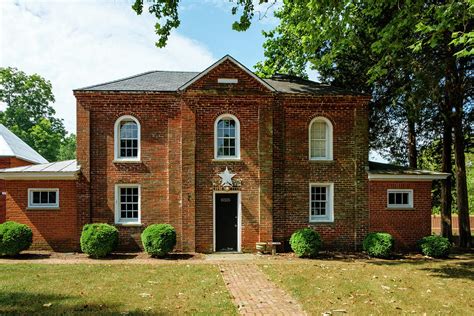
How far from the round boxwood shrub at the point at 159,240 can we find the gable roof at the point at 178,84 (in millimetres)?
5779

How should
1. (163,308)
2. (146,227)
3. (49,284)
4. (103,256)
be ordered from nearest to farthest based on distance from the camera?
(163,308) < (49,284) < (103,256) < (146,227)

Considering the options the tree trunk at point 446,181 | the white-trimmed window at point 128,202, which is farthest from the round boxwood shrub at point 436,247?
the white-trimmed window at point 128,202

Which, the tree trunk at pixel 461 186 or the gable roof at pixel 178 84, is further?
the tree trunk at pixel 461 186

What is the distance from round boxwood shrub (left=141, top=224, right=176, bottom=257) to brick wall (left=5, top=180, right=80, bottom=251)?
10.8 ft

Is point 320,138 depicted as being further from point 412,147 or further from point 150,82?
point 150,82

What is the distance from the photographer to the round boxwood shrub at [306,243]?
15.0 metres

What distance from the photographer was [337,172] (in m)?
16.7

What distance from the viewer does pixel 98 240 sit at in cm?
1456

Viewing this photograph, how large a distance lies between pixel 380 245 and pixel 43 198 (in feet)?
45.8

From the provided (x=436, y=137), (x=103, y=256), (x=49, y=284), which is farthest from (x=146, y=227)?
(x=436, y=137)

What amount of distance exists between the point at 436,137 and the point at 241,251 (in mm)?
13024

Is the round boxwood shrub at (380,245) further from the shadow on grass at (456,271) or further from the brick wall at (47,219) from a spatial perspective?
the brick wall at (47,219)

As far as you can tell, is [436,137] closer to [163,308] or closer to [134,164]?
[134,164]

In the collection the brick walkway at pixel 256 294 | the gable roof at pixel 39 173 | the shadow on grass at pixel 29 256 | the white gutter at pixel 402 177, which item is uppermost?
the gable roof at pixel 39 173
